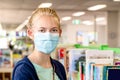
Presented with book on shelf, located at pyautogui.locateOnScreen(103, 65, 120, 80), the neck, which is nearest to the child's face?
the neck

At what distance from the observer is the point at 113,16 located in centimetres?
1141

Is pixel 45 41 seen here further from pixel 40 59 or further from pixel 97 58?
pixel 97 58

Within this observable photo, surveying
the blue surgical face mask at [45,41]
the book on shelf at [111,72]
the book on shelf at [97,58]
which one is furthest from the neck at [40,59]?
the book on shelf at [97,58]

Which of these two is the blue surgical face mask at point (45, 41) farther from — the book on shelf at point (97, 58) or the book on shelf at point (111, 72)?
the book on shelf at point (97, 58)

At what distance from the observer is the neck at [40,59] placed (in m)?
1.33

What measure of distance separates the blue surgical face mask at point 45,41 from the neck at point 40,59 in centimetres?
3

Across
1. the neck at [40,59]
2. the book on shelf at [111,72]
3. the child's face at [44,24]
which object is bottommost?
the book on shelf at [111,72]

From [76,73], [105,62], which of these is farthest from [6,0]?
[105,62]

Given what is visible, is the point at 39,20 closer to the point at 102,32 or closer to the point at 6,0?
the point at 6,0

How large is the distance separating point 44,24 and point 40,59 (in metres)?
0.17

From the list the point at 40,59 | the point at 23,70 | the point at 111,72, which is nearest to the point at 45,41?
the point at 40,59

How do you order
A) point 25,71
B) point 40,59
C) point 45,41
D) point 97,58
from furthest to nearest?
point 97,58
point 45,41
point 40,59
point 25,71

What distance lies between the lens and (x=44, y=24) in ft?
4.36

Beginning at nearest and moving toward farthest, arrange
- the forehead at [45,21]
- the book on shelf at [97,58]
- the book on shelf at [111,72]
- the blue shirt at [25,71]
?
the blue shirt at [25,71] < the forehead at [45,21] < the book on shelf at [111,72] < the book on shelf at [97,58]
